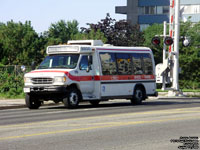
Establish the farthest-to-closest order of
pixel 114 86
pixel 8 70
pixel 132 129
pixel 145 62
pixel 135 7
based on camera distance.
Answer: pixel 135 7 < pixel 8 70 < pixel 145 62 < pixel 114 86 < pixel 132 129

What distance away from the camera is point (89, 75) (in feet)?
80.9

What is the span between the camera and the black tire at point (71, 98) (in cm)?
2314

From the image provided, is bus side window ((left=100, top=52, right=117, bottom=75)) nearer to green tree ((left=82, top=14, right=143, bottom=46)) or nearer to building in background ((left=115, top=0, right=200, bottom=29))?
green tree ((left=82, top=14, right=143, bottom=46))

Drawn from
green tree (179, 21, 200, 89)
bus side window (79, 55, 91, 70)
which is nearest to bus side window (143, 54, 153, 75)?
bus side window (79, 55, 91, 70)

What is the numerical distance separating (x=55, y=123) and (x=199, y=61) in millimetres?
46935

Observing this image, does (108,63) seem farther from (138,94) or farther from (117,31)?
(117,31)

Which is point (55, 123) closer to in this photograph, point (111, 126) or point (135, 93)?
point (111, 126)

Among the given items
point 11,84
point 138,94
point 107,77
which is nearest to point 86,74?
point 107,77

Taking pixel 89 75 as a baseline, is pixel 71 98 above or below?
below

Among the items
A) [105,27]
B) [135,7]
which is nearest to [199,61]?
[105,27]

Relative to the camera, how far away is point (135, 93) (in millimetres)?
27000

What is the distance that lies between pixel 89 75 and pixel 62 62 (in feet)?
4.32

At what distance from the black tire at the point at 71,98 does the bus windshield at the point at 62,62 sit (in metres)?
1.01

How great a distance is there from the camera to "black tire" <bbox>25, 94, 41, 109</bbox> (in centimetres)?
2391
